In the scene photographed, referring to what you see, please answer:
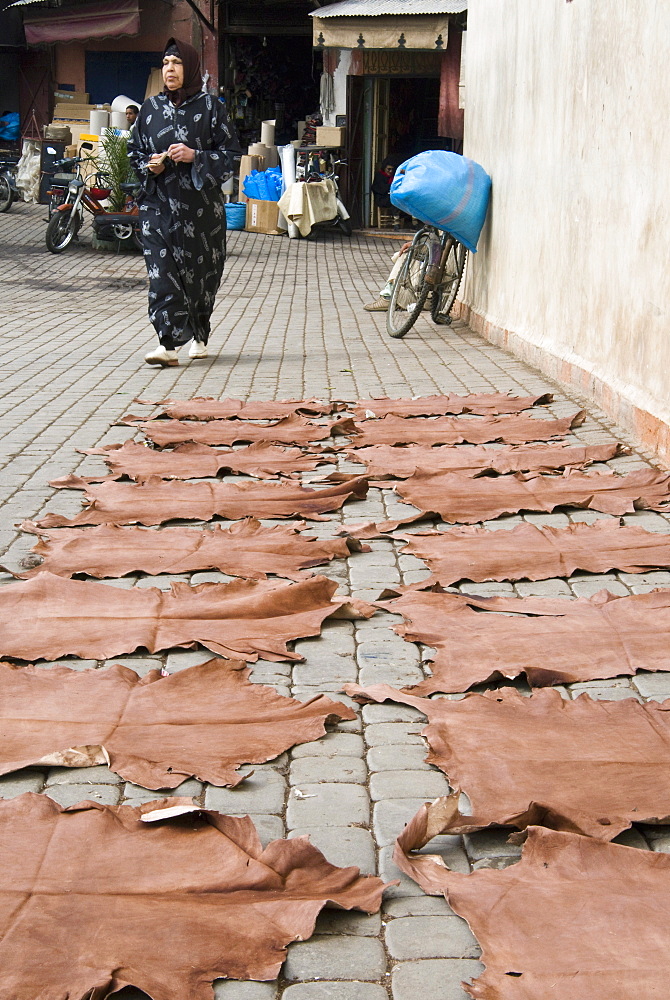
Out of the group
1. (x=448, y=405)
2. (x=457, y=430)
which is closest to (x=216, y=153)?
(x=448, y=405)

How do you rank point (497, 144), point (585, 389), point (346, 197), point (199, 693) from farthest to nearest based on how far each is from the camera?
point (346, 197) < point (497, 144) < point (585, 389) < point (199, 693)

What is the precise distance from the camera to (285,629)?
3.63 m

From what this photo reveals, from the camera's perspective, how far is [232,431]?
6336mm

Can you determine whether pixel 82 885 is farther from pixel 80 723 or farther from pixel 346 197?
pixel 346 197

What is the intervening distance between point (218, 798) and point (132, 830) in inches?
10.3

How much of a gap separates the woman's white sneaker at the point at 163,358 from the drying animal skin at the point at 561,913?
660 centimetres

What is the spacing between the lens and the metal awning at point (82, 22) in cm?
2353

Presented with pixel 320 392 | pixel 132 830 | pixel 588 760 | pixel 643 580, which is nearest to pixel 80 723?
pixel 132 830

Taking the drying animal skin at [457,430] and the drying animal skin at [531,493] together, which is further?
the drying animal skin at [457,430]

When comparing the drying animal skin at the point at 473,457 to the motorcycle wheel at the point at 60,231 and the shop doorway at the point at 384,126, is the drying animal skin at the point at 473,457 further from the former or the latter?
the shop doorway at the point at 384,126

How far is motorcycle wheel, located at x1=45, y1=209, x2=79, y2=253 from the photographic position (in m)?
17.8

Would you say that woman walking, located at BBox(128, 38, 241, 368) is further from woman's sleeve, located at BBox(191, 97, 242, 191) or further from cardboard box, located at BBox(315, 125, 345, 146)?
cardboard box, located at BBox(315, 125, 345, 146)

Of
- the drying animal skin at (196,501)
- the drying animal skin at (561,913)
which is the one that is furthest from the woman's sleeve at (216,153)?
the drying animal skin at (561,913)

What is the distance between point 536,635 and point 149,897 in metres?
1.60
